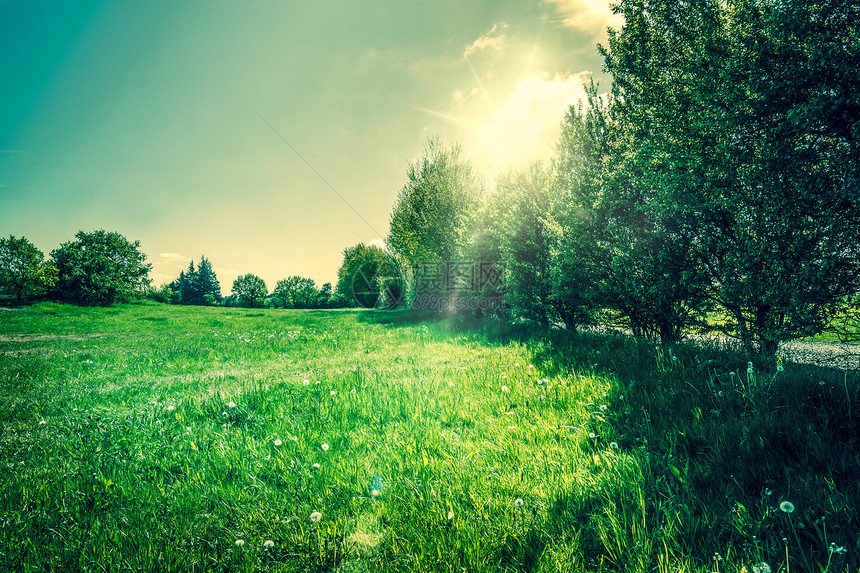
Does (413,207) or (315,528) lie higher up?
(413,207)

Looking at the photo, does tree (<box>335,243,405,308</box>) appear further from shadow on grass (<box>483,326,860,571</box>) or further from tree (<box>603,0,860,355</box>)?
shadow on grass (<box>483,326,860,571</box>)

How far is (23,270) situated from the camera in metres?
44.0

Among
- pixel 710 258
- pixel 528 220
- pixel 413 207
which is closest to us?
pixel 710 258

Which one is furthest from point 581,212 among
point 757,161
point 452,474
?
point 452,474

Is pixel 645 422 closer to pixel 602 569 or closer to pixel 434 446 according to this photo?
pixel 602 569

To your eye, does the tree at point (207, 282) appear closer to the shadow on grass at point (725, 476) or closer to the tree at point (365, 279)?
the tree at point (365, 279)

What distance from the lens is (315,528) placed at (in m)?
2.15

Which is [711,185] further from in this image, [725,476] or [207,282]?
[207,282]

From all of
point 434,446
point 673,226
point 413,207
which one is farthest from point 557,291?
point 413,207

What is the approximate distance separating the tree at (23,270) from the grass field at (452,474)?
5935 centimetres

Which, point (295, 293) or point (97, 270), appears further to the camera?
point (295, 293)

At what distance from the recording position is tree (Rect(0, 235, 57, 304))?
41.6m

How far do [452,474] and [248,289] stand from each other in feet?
348

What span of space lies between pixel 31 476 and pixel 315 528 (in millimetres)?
2943
